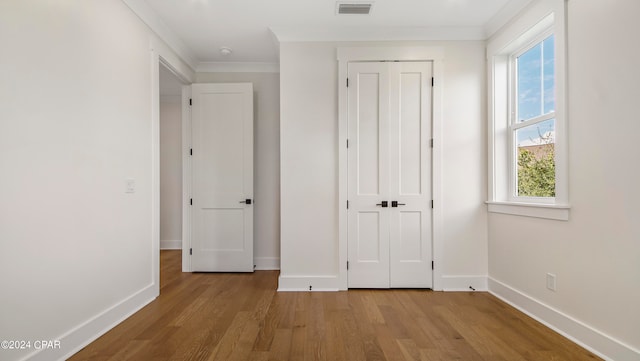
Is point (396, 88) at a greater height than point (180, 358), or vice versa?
point (396, 88)

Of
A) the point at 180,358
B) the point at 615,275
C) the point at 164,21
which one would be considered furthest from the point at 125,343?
the point at 615,275

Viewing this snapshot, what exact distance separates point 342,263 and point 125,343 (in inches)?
76.8

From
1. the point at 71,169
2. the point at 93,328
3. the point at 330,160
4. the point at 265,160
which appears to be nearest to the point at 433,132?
the point at 330,160

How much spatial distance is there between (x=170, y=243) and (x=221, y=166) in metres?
2.38

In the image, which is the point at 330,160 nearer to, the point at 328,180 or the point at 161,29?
the point at 328,180

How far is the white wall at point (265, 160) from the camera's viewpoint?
163 inches

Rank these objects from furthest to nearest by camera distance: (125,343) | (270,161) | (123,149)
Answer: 1. (270,161)
2. (123,149)
3. (125,343)

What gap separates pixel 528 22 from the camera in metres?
2.64

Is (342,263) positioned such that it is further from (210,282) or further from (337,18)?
(337,18)

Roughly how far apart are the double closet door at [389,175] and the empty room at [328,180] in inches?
0.8

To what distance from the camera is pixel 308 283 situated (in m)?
3.26

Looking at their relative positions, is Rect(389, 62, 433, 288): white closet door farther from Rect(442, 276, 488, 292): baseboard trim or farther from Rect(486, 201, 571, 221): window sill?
Rect(486, 201, 571, 221): window sill

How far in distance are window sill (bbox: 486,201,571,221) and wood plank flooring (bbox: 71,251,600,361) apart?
85 cm

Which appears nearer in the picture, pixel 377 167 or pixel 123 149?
pixel 123 149
